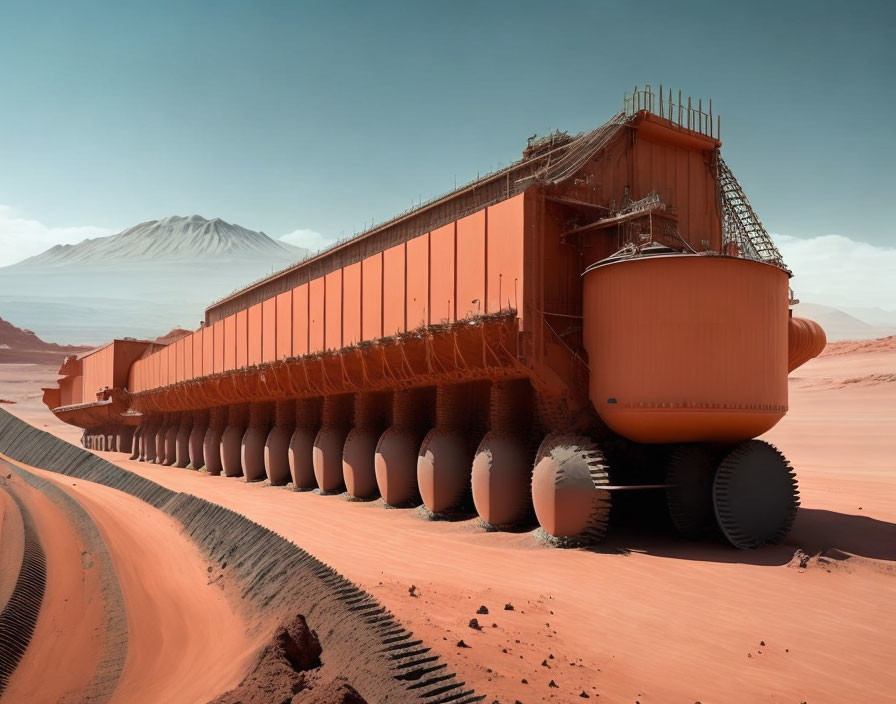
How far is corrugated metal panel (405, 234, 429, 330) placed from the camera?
64.0ft

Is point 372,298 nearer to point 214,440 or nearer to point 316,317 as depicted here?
point 316,317

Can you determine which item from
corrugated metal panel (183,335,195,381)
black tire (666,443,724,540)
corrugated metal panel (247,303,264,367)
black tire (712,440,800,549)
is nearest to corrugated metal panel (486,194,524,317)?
black tire (666,443,724,540)

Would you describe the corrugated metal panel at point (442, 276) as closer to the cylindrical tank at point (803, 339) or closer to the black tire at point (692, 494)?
the black tire at point (692, 494)

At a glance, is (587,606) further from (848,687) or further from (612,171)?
(612,171)

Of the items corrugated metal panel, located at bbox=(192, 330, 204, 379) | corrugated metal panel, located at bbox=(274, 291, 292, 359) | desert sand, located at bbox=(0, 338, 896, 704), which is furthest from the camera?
corrugated metal panel, located at bbox=(192, 330, 204, 379)

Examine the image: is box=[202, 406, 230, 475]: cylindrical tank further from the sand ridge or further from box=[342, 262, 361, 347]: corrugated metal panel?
the sand ridge

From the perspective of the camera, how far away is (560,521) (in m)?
14.6

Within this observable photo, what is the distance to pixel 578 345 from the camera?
1700 centimetres

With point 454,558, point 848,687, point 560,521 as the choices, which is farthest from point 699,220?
point 848,687

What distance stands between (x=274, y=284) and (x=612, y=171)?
88.9 feet

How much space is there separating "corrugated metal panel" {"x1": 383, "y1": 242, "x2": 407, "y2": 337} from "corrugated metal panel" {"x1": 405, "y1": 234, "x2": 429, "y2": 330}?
0.87 feet

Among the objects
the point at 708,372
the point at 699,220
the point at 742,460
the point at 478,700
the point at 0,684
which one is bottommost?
the point at 0,684

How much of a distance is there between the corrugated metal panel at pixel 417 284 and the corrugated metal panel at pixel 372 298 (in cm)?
163

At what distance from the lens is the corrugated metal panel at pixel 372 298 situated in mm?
21734
